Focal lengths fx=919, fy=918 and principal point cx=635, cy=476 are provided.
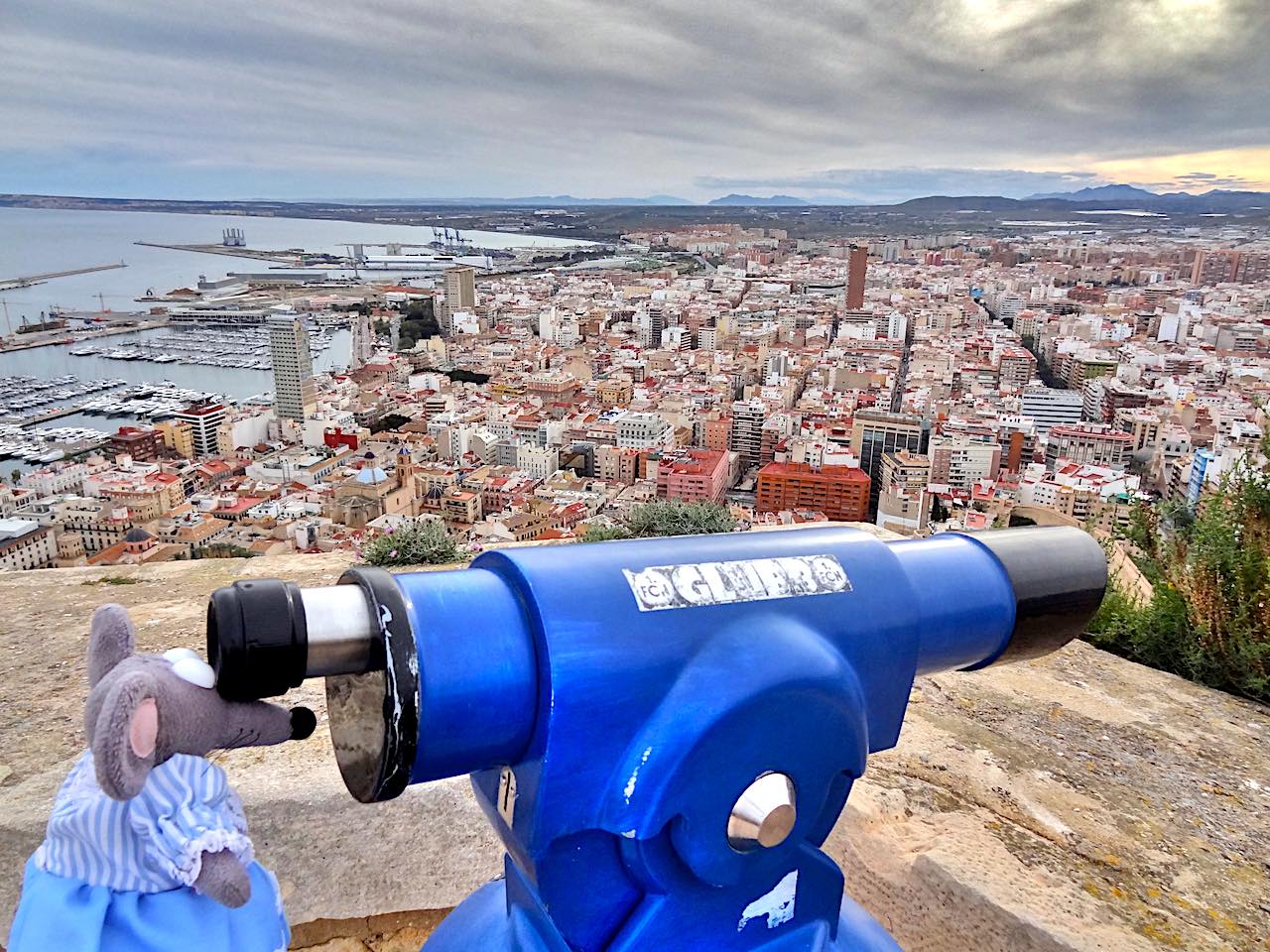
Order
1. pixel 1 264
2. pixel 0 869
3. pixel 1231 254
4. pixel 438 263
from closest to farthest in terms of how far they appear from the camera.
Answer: pixel 0 869
pixel 1231 254
pixel 1 264
pixel 438 263

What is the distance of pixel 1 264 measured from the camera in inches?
2486

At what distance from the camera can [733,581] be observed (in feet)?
2.15

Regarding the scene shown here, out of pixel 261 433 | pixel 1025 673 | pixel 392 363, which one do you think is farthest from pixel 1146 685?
pixel 392 363

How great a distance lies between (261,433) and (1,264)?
48.8 metres

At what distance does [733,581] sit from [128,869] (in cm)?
55

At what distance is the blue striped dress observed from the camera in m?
0.73

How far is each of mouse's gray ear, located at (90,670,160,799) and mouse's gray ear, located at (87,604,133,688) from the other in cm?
11

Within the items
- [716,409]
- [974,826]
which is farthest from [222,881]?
[716,409]

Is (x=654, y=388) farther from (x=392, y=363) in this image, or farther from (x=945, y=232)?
(x=945, y=232)

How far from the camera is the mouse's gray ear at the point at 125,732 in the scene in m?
0.59

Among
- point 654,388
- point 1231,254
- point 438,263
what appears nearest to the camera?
point 654,388

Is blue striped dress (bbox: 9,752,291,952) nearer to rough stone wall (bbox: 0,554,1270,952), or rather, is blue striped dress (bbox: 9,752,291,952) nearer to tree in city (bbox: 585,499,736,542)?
rough stone wall (bbox: 0,554,1270,952)

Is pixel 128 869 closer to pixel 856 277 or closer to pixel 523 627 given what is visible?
pixel 523 627

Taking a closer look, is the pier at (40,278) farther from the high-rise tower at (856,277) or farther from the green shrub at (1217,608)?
the green shrub at (1217,608)
